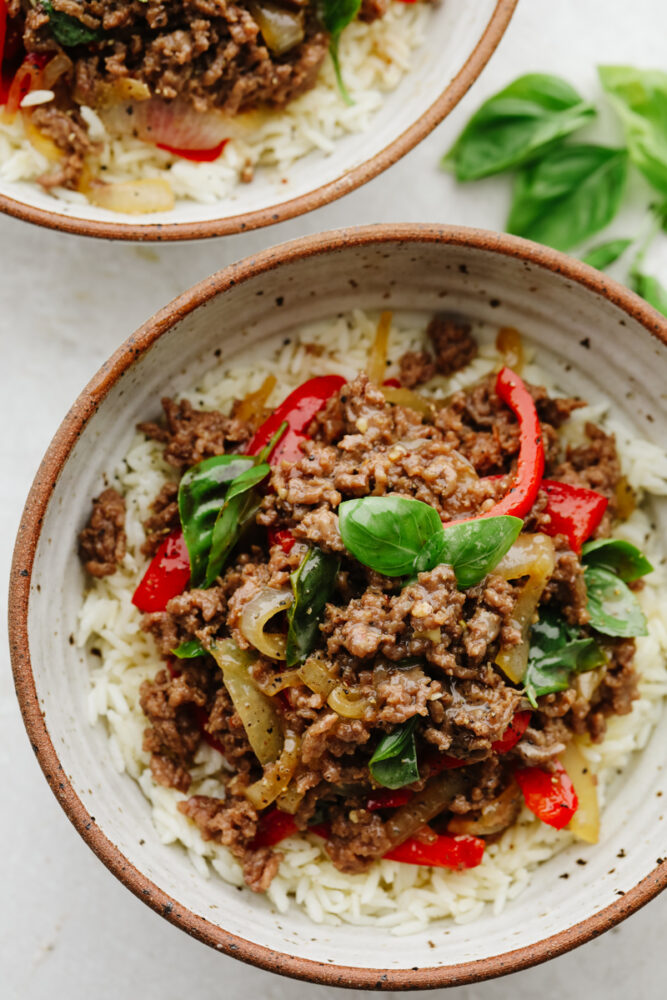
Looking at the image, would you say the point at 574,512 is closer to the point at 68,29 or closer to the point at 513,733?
the point at 513,733

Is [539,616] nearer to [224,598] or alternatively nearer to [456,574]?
[456,574]

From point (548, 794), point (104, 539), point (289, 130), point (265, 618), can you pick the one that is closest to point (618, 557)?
point (548, 794)

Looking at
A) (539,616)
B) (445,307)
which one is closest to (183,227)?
(445,307)

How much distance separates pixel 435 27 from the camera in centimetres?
369

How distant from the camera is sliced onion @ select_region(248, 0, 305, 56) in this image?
3.42 meters

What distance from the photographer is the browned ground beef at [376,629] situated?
2.73 metres

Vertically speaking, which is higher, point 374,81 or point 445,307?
point 374,81

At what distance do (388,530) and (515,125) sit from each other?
1993 millimetres

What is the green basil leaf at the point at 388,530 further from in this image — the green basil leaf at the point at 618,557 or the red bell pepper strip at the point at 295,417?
the green basil leaf at the point at 618,557

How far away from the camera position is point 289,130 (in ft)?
12.0

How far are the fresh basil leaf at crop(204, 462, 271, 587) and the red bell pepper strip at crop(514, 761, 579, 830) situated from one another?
3.83 feet

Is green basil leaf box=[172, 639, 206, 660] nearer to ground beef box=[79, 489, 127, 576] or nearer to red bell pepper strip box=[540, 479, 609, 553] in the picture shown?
ground beef box=[79, 489, 127, 576]

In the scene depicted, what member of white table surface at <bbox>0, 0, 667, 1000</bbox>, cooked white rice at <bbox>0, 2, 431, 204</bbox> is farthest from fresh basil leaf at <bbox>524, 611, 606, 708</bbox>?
cooked white rice at <bbox>0, 2, 431, 204</bbox>

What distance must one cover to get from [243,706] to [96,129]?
2.13 meters
